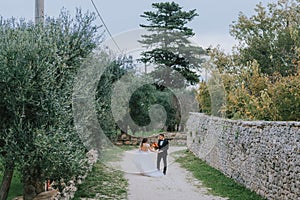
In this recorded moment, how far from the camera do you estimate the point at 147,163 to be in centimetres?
1187

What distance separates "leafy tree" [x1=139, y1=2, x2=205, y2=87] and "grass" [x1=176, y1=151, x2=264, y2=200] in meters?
4.64

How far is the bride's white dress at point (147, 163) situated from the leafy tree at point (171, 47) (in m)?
4.36

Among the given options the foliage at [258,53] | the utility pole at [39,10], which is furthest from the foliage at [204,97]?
the utility pole at [39,10]

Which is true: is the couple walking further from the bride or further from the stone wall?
the stone wall

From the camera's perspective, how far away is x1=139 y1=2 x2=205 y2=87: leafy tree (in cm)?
1530

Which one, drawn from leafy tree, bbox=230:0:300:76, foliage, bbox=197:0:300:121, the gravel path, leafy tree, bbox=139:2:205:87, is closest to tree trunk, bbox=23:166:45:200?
the gravel path

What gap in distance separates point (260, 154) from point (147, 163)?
456 cm

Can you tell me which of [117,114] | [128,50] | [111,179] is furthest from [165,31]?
[111,179]

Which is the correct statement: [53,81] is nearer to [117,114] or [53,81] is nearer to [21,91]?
[21,91]

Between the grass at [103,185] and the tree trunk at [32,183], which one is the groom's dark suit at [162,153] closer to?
the grass at [103,185]

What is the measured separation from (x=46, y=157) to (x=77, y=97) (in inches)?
61.3

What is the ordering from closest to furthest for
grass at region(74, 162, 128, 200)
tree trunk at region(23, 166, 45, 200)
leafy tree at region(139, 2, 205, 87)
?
tree trunk at region(23, 166, 45, 200) < grass at region(74, 162, 128, 200) < leafy tree at region(139, 2, 205, 87)

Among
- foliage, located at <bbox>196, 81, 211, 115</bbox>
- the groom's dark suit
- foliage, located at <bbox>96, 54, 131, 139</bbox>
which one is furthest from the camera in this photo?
foliage, located at <bbox>196, 81, 211, 115</bbox>

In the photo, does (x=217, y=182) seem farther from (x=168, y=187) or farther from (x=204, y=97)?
(x=204, y=97)
